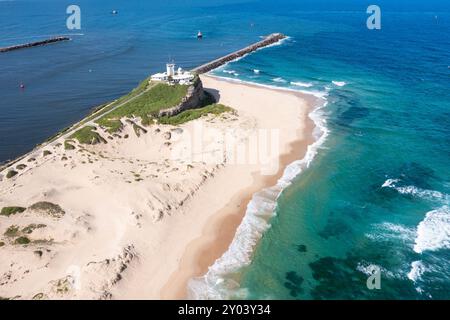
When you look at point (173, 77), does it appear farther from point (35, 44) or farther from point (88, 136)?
point (35, 44)

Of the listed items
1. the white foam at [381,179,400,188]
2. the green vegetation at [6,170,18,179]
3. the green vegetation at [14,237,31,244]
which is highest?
the green vegetation at [6,170,18,179]

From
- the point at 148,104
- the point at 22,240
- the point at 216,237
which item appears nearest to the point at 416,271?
the point at 216,237

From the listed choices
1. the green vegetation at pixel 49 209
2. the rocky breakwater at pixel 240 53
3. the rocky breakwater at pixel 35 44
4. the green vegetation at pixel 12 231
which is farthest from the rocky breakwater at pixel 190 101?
the rocky breakwater at pixel 35 44

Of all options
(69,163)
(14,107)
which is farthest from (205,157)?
(14,107)

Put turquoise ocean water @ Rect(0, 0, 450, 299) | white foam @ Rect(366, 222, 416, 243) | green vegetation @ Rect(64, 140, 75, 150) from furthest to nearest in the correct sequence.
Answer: green vegetation @ Rect(64, 140, 75, 150), white foam @ Rect(366, 222, 416, 243), turquoise ocean water @ Rect(0, 0, 450, 299)

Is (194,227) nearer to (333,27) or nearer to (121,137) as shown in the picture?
(121,137)

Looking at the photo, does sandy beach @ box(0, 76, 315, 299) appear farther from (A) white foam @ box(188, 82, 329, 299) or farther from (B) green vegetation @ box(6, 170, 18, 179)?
(A) white foam @ box(188, 82, 329, 299)

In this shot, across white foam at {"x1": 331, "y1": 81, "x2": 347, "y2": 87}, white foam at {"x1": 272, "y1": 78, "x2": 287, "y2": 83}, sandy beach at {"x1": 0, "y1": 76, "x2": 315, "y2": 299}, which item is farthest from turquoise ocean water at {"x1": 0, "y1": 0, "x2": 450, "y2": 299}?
sandy beach at {"x1": 0, "y1": 76, "x2": 315, "y2": 299}
